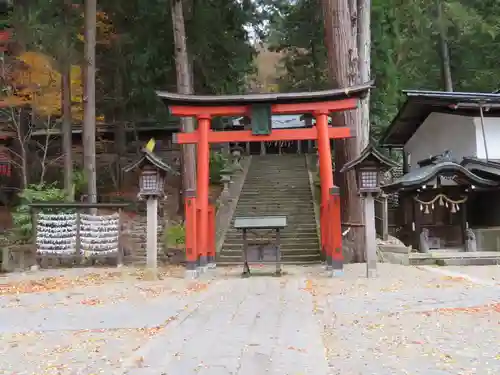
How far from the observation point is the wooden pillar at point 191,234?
11047 millimetres

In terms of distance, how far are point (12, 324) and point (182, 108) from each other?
671 cm

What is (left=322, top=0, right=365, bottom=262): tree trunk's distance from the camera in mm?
13422

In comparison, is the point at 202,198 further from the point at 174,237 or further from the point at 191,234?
the point at 174,237

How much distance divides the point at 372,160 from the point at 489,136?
8.15 metres

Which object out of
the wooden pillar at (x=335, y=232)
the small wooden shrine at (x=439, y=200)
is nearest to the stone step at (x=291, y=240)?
the small wooden shrine at (x=439, y=200)

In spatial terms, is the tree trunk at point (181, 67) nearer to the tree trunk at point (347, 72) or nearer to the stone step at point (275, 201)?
the stone step at point (275, 201)

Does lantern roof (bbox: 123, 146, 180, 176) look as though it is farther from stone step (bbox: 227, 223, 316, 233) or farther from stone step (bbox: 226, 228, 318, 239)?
stone step (bbox: 227, 223, 316, 233)

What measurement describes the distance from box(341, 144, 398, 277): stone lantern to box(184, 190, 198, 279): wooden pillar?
11.1ft

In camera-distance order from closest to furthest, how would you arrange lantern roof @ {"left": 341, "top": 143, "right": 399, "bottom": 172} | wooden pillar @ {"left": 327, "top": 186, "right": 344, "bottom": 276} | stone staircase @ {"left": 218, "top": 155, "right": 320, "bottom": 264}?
lantern roof @ {"left": 341, "top": 143, "right": 399, "bottom": 172} < wooden pillar @ {"left": 327, "top": 186, "right": 344, "bottom": 276} < stone staircase @ {"left": 218, "top": 155, "right": 320, "bottom": 264}

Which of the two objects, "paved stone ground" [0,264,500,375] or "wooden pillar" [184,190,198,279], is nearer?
"paved stone ground" [0,264,500,375]

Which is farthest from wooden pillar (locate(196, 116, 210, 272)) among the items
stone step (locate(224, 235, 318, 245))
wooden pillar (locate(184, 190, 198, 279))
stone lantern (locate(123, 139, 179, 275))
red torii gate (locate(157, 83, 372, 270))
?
stone step (locate(224, 235, 318, 245))

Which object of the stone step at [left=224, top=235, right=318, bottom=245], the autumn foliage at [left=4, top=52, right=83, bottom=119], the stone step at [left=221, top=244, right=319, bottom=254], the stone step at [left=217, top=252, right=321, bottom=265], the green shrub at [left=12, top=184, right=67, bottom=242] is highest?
the autumn foliage at [left=4, top=52, right=83, bottom=119]

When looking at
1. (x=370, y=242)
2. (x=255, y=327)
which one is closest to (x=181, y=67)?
(x=370, y=242)

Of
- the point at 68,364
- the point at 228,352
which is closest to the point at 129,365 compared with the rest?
the point at 68,364
